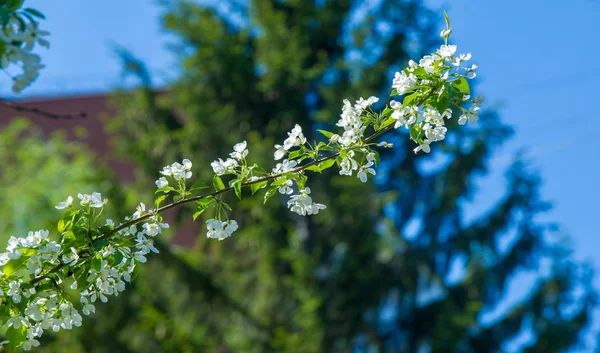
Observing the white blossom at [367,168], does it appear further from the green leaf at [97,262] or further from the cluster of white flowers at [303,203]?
the green leaf at [97,262]

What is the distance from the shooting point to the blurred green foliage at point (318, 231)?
846 cm

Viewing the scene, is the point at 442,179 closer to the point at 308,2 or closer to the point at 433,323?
the point at 433,323

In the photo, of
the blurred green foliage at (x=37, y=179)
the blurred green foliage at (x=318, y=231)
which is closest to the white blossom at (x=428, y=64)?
the blurred green foliage at (x=318, y=231)

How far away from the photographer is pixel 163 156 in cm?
962

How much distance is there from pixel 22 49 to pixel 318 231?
290 inches

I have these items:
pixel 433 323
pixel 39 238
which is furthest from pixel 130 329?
pixel 39 238

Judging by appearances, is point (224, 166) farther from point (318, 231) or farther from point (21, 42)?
point (318, 231)

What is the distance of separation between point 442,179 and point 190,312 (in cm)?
347

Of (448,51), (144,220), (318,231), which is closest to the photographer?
(448,51)

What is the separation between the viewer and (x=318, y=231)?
912 cm

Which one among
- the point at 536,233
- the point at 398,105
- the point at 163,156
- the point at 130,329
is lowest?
the point at 398,105

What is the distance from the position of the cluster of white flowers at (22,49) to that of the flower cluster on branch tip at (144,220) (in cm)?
34

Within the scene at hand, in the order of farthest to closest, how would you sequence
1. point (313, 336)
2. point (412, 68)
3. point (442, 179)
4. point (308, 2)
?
point (308, 2) → point (442, 179) → point (313, 336) → point (412, 68)

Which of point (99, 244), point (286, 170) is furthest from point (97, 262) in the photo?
point (286, 170)
